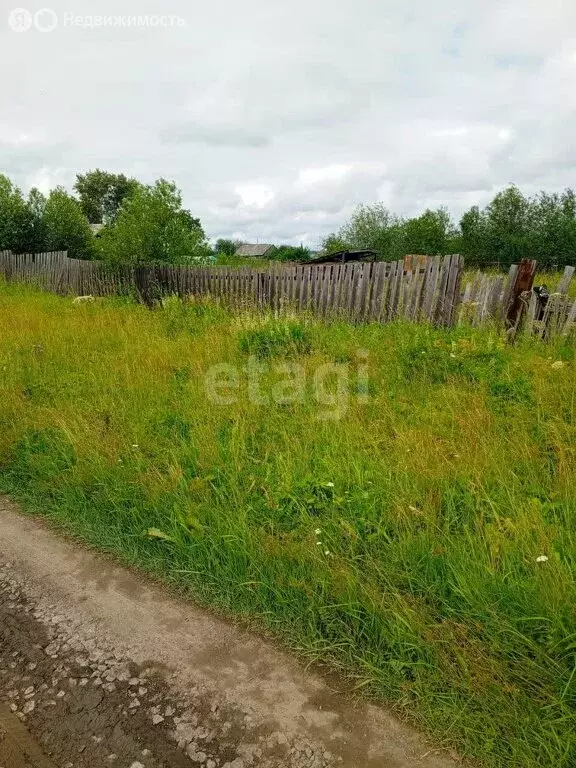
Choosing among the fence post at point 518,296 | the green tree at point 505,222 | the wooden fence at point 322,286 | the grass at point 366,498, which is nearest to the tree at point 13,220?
the wooden fence at point 322,286

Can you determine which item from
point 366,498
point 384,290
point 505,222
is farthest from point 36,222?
point 505,222

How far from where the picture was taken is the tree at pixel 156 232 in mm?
12242

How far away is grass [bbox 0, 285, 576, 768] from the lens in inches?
72.1

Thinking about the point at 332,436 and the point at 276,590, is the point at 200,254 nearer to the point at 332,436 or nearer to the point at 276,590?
the point at 332,436

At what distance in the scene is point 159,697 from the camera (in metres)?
1.86

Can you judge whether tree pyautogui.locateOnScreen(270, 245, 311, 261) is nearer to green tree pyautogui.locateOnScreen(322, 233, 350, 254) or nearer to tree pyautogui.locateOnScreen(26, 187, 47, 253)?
→ green tree pyautogui.locateOnScreen(322, 233, 350, 254)

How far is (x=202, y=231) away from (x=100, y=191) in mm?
53876

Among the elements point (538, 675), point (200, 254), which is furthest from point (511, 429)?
point (200, 254)

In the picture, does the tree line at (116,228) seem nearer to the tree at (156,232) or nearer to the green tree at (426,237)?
the tree at (156,232)

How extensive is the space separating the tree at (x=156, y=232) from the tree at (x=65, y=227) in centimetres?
1079

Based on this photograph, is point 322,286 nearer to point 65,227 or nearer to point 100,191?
point 65,227

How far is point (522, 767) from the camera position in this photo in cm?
154

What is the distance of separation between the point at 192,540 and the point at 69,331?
5.79 metres

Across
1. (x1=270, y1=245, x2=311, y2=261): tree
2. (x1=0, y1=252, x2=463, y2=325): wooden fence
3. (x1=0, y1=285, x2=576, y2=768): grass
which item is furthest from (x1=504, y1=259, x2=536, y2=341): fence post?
(x1=270, y1=245, x2=311, y2=261): tree
